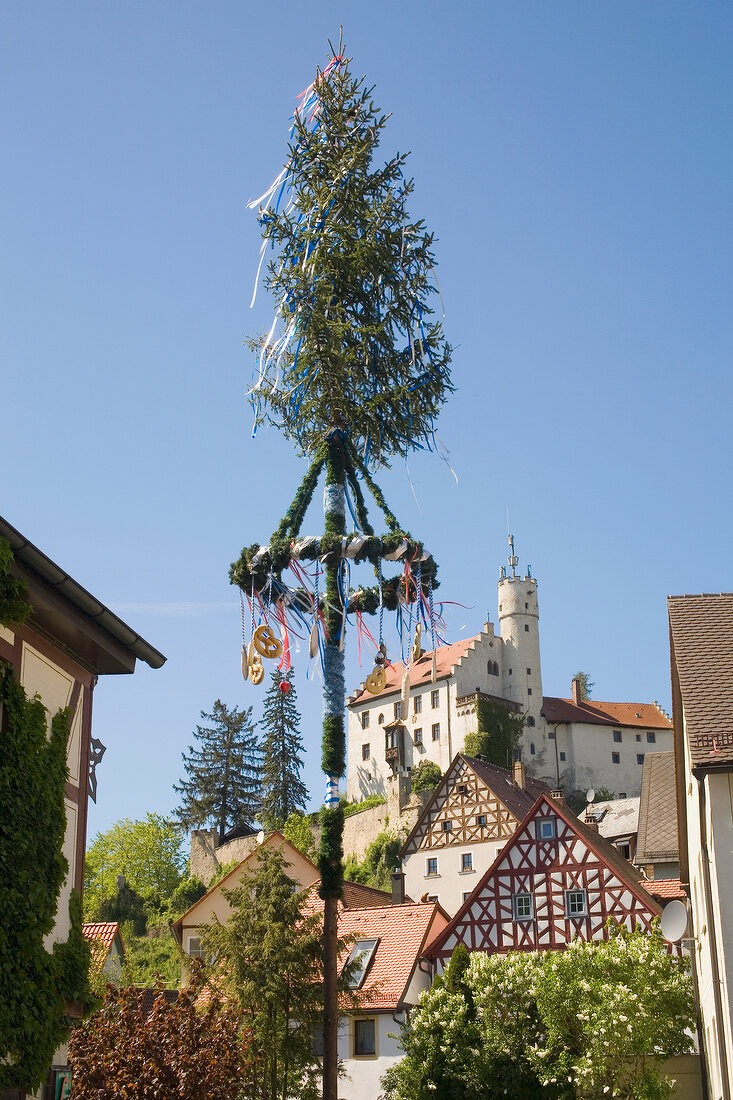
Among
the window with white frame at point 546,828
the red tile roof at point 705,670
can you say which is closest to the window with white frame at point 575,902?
the window with white frame at point 546,828

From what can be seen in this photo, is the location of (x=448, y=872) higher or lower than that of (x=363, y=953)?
higher

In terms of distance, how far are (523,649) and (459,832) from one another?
4203 centimetres

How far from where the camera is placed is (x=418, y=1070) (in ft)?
85.8

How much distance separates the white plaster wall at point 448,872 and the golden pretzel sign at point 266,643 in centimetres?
3069

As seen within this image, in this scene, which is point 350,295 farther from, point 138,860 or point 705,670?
point 138,860

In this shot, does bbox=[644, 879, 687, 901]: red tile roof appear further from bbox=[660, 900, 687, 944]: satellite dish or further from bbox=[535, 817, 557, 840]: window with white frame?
bbox=[660, 900, 687, 944]: satellite dish

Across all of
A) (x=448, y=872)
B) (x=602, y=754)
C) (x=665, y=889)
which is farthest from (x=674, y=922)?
(x=602, y=754)

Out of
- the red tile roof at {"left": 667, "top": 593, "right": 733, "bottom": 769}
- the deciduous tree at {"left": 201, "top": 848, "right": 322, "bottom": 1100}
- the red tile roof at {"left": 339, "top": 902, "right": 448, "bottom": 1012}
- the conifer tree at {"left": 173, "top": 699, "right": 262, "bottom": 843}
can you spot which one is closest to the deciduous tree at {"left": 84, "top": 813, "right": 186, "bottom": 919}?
the conifer tree at {"left": 173, "top": 699, "right": 262, "bottom": 843}

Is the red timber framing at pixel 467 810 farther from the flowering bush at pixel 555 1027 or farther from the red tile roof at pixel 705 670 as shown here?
the red tile roof at pixel 705 670

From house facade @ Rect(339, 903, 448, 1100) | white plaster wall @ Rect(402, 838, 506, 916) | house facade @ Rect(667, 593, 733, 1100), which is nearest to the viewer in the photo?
house facade @ Rect(667, 593, 733, 1100)

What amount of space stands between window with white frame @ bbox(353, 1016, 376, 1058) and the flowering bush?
3139 mm

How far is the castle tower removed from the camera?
288 ft

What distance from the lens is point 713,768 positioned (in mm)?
14203

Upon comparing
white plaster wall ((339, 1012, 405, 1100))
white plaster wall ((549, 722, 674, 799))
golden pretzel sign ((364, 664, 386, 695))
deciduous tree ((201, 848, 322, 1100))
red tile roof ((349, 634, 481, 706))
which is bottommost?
white plaster wall ((339, 1012, 405, 1100))
